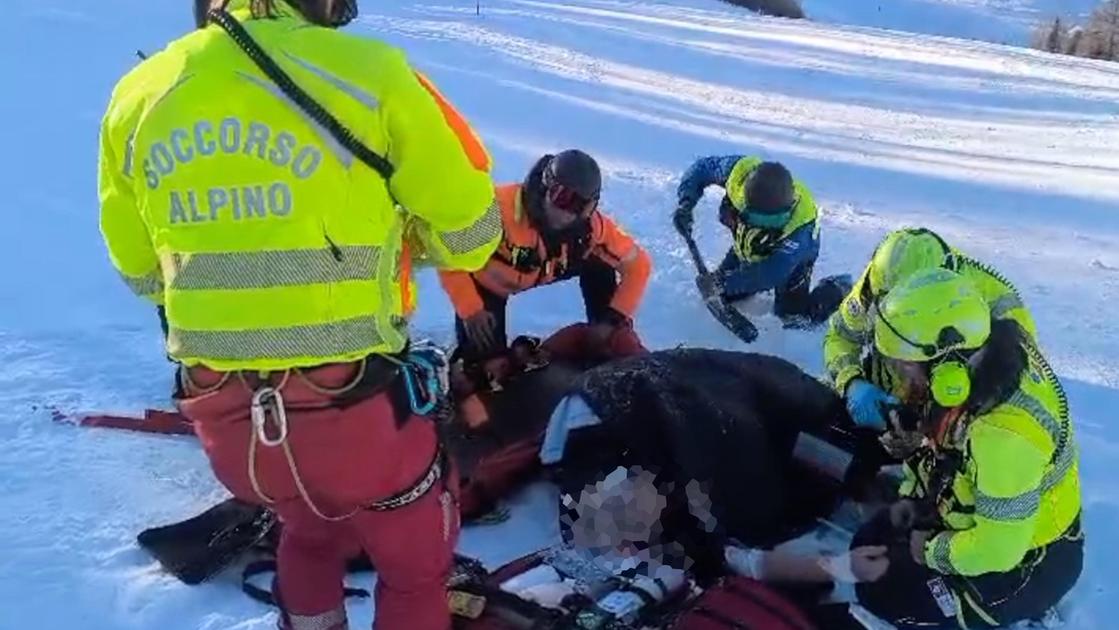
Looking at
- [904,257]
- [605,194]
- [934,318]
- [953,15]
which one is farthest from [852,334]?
[953,15]

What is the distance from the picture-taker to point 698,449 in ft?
9.80

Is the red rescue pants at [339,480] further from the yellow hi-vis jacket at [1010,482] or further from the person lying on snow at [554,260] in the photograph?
the person lying on snow at [554,260]

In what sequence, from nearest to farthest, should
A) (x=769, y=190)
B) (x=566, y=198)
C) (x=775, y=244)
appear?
1. (x=566, y=198)
2. (x=769, y=190)
3. (x=775, y=244)

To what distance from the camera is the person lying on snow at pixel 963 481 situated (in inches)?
95.9

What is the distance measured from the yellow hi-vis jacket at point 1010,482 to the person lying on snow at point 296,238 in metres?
1.16

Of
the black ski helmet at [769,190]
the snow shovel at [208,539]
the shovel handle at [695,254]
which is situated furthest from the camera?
the shovel handle at [695,254]

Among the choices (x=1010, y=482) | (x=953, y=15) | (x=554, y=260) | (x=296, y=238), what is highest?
(x=296, y=238)

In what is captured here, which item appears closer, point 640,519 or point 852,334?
point 640,519

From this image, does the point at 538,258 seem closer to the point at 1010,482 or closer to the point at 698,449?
the point at 698,449

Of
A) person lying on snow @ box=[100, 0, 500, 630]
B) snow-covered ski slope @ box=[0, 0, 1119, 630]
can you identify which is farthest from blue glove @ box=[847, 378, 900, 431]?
person lying on snow @ box=[100, 0, 500, 630]

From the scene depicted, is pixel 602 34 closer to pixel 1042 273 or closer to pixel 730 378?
pixel 1042 273

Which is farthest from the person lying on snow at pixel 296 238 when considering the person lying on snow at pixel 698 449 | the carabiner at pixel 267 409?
the person lying on snow at pixel 698 449

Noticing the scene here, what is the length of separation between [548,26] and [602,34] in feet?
1.74

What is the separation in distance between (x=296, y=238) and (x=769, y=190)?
9.68 feet
